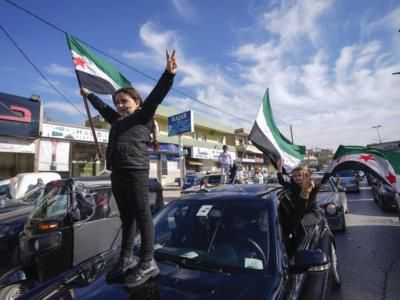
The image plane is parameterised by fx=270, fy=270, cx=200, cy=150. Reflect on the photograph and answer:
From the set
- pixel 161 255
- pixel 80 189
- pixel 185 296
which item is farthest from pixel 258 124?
pixel 185 296

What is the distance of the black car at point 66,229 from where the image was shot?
3.35 m

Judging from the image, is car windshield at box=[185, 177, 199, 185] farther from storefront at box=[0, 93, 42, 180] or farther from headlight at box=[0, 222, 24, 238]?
headlight at box=[0, 222, 24, 238]

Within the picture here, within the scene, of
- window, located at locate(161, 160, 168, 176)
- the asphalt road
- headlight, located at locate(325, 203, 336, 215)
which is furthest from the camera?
window, located at locate(161, 160, 168, 176)

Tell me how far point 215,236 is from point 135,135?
112 centimetres

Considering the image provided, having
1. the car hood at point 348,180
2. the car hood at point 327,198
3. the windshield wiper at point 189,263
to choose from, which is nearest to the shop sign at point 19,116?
the car hood at point 327,198

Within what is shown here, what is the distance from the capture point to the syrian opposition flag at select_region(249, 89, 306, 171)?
669 centimetres

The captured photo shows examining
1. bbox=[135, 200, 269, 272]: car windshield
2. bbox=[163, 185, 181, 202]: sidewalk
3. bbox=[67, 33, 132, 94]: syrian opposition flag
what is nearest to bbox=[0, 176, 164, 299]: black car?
bbox=[135, 200, 269, 272]: car windshield

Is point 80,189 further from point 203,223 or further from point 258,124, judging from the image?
point 258,124

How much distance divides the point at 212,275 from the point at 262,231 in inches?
23.5

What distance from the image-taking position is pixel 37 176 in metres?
9.91

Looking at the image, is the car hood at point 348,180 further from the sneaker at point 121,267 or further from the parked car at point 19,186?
the sneaker at point 121,267

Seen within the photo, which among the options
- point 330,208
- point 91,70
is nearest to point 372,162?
point 330,208

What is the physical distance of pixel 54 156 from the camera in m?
16.1

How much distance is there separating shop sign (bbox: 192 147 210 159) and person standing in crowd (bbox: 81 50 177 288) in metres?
27.3
